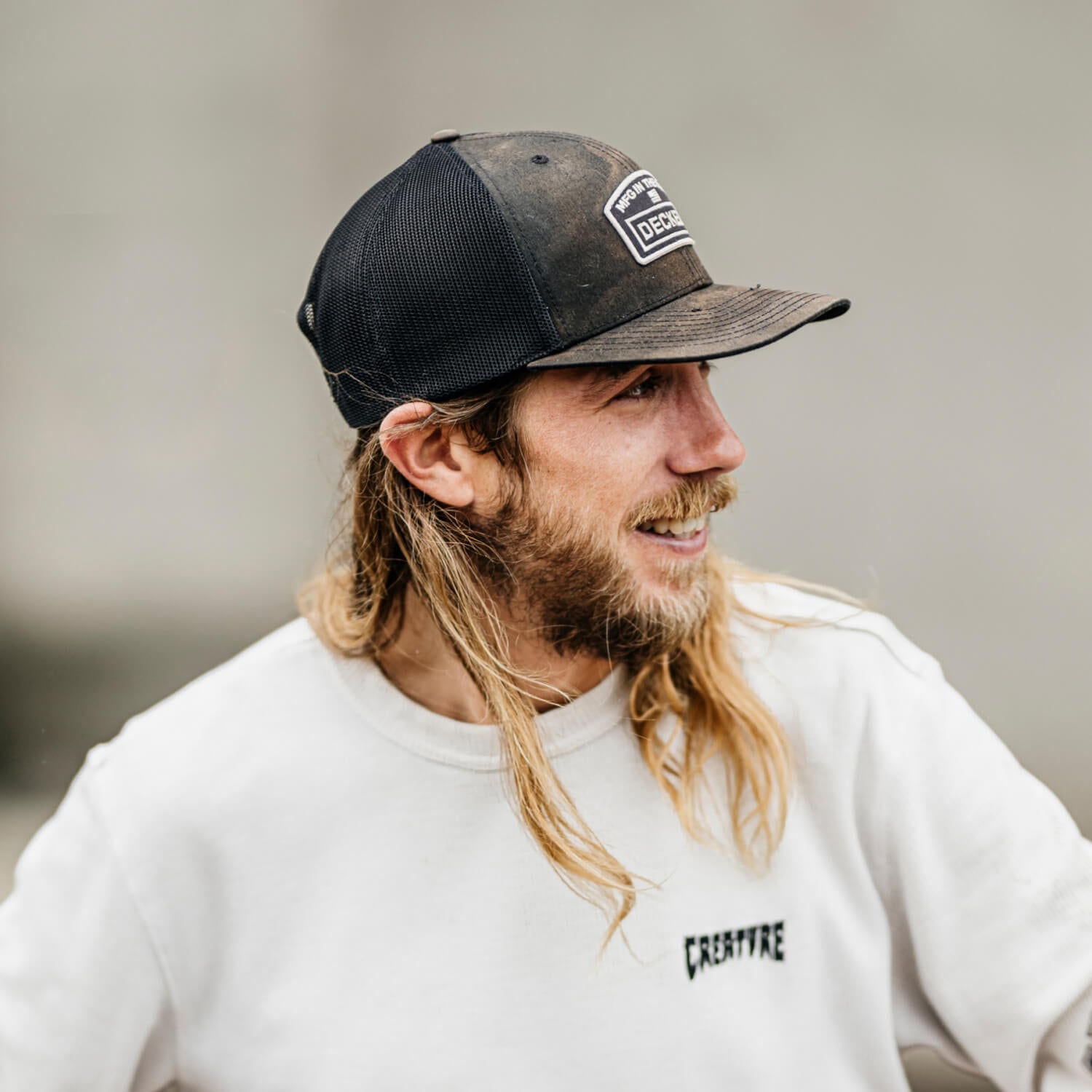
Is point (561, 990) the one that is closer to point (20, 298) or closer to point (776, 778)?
point (776, 778)

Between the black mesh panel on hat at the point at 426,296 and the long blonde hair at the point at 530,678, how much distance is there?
0.05m

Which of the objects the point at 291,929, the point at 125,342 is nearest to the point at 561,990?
the point at 291,929

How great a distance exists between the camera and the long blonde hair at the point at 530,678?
4.62 feet

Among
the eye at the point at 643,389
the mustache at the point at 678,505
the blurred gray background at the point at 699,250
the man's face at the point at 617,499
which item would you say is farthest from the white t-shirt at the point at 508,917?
the blurred gray background at the point at 699,250

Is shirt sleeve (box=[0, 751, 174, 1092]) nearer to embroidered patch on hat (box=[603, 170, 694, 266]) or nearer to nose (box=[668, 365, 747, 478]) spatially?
nose (box=[668, 365, 747, 478])

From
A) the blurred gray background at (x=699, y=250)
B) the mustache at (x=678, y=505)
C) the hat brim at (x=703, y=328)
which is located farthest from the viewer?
the blurred gray background at (x=699, y=250)

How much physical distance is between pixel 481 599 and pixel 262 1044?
0.59m

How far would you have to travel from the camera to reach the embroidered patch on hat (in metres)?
1.35

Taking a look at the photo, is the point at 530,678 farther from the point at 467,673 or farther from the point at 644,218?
the point at 644,218

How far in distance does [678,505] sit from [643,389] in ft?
0.45

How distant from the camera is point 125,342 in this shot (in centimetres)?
285

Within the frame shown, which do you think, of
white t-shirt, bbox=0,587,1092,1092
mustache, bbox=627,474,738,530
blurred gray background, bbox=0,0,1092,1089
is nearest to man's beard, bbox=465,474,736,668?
mustache, bbox=627,474,738,530

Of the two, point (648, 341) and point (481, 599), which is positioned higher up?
point (648, 341)

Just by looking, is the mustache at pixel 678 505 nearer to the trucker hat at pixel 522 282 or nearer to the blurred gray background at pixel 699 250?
the trucker hat at pixel 522 282
